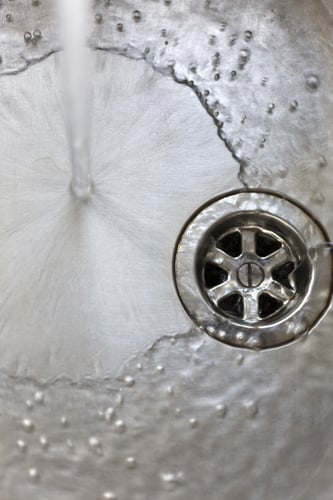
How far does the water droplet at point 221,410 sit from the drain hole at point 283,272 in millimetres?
139

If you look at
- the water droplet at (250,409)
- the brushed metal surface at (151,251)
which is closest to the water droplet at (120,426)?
the brushed metal surface at (151,251)

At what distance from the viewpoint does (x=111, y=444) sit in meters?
0.59

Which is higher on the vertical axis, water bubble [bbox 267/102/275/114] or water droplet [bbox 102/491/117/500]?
water bubble [bbox 267/102/275/114]

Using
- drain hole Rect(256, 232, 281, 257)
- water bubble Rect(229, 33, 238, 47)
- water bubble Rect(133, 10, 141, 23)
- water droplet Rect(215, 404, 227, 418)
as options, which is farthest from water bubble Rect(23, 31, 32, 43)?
water droplet Rect(215, 404, 227, 418)

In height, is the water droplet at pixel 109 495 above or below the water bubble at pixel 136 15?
below

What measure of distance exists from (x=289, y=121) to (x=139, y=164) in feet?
0.53

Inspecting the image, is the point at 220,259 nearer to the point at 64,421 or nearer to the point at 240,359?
the point at 240,359

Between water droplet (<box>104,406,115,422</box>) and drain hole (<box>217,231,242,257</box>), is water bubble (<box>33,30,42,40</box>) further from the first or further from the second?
water droplet (<box>104,406,115,422</box>)

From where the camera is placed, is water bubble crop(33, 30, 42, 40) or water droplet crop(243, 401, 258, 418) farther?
water bubble crop(33, 30, 42, 40)

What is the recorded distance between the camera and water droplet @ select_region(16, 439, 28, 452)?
1.93 feet

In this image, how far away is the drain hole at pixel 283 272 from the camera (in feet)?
2.17

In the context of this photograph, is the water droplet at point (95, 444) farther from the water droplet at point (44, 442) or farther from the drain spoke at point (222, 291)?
the drain spoke at point (222, 291)

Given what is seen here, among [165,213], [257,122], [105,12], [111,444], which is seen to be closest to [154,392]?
[111,444]

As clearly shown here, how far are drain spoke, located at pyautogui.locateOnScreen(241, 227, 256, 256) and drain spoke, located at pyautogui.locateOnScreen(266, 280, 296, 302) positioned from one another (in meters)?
0.04
